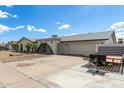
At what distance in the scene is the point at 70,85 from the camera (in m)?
5.23

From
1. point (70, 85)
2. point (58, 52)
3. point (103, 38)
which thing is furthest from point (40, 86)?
point (58, 52)

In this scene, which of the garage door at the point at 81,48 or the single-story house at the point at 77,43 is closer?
the single-story house at the point at 77,43

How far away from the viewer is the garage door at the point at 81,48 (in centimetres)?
1719

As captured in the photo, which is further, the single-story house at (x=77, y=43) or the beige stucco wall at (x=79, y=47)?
the beige stucco wall at (x=79, y=47)

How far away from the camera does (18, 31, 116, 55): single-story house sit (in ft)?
55.1

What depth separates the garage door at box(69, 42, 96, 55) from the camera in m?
17.2

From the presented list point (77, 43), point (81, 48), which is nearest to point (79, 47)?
point (81, 48)

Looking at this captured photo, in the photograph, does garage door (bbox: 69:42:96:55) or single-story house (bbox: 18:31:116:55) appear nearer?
single-story house (bbox: 18:31:116:55)

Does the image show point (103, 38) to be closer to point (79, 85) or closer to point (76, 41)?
point (76, 41)

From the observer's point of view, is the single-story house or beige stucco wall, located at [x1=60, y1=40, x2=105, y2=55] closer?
the single-story house

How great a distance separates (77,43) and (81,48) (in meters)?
1.04
